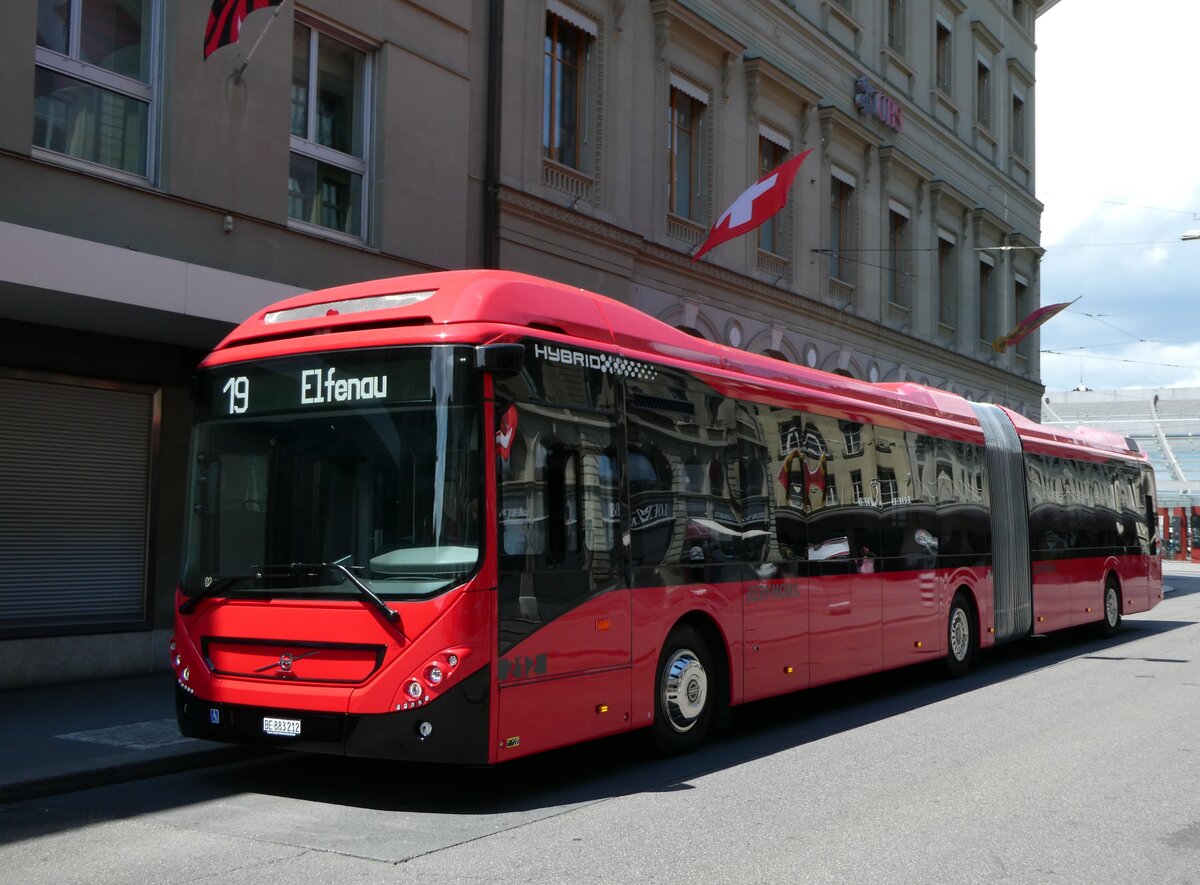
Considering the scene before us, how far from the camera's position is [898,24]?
29047mm

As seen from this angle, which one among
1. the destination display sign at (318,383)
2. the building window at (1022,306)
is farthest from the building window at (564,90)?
the building window at (1022,306)

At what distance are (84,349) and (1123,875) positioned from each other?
10573mm

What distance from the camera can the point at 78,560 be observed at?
13.0 m

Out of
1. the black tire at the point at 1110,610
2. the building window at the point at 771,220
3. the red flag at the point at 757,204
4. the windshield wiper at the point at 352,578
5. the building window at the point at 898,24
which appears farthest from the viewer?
the building window at the point at 898,24

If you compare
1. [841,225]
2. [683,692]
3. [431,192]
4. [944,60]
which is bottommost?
[683,692]

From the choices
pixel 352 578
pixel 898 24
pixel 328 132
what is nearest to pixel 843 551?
pixel 352 578

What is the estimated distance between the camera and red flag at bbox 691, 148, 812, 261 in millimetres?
18875

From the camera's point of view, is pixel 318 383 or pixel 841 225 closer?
pixel 318 383

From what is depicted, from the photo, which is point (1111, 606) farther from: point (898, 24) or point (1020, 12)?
point (1020, 12)

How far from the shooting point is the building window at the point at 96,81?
11.9 meters

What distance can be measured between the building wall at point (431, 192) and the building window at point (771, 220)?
0.39 feet

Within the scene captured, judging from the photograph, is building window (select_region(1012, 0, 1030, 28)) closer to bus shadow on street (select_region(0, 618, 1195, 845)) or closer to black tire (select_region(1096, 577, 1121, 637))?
black tire (select_region(1096, 577, 1121, 637))

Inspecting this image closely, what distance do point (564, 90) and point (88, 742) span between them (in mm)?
11913

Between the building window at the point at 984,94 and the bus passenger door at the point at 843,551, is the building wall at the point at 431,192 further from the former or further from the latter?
the building window at the point at 984,94
